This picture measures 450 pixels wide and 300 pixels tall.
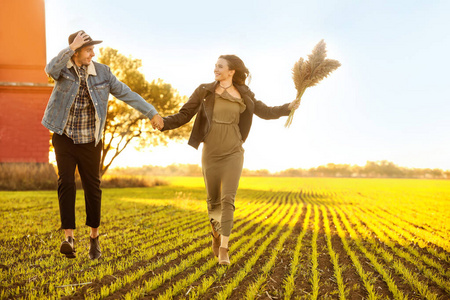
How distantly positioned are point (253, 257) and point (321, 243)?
2041 mm

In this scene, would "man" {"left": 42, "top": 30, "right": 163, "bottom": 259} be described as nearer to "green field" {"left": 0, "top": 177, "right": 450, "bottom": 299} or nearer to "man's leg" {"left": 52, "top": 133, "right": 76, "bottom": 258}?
"man's leg" {"left": 52, "top": 133, "right": 76, "bottom": 258}

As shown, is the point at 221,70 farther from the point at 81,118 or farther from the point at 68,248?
the point at 68,248

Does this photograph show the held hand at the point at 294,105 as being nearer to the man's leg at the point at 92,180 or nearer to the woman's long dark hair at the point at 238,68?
the woman's long dark hair at the point at 238,68

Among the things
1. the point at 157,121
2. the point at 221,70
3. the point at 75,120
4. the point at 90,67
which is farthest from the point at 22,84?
the point at 221,70

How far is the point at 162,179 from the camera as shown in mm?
32062

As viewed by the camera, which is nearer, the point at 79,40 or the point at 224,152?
the point at 79,40

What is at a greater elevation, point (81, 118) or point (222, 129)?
point (81, 118)

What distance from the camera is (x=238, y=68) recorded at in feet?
16.0

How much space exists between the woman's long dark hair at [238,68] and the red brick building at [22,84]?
55.4 ft

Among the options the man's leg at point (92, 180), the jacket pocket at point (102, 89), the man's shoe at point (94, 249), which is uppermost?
the jacket pocket at point (102, 89)

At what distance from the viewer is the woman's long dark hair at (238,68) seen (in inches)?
190

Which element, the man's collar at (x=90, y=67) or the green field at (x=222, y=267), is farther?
the man's collar at (x=90, y=67)

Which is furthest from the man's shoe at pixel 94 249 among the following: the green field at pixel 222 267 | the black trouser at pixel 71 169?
the black trouser at pixel 71 169

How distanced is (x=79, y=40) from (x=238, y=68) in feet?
6.23
